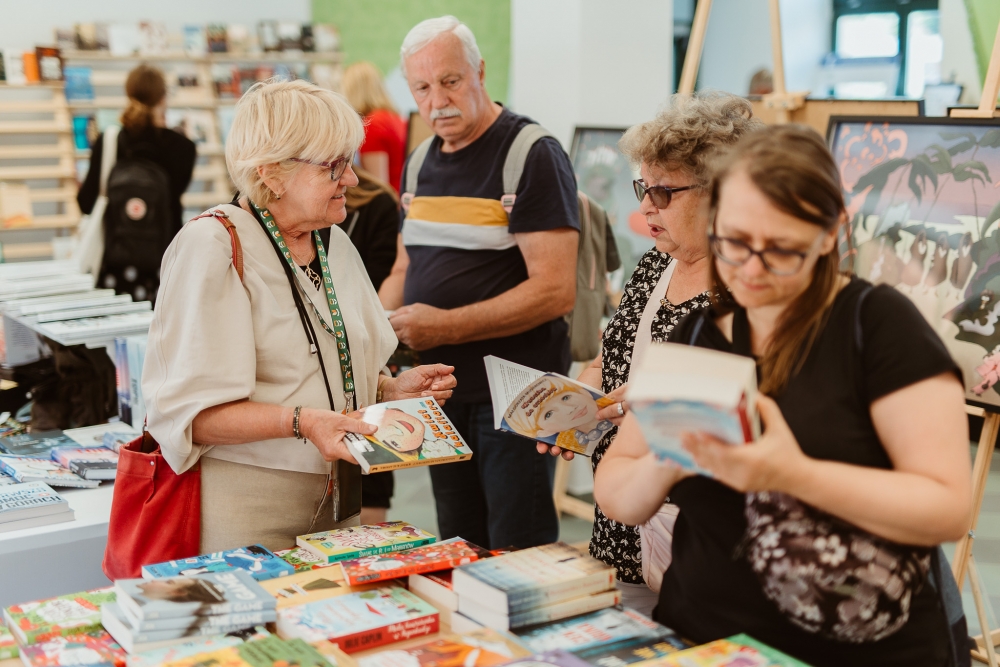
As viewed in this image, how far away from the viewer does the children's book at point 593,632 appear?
142 centimetres

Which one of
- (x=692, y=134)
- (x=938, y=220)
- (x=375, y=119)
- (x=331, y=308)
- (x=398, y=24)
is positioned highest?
(x=398, y=24)

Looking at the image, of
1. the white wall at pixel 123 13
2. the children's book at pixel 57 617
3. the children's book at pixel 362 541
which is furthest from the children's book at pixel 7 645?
the white wall at pixel 123 13

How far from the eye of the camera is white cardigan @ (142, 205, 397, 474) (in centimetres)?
183

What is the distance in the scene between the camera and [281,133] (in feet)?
6.33

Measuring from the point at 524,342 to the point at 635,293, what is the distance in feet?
2.67

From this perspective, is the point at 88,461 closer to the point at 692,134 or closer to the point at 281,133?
the point at 281,133

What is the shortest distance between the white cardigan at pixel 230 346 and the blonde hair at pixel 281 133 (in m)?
0.08

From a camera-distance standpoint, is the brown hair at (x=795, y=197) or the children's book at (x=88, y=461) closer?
the brown hair at (x=795, y=197)

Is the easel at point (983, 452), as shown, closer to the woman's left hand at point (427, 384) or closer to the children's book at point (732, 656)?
the woman's left hand at point (427, 384)

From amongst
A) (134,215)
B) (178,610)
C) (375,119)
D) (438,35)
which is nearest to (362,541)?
(178,610)

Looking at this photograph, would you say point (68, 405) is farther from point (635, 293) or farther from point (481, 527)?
point (635, 293)

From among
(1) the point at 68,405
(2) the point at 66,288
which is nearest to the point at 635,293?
(1) the point at 68,405

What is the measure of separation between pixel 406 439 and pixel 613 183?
2657 mm

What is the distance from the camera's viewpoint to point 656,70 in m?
4.70
